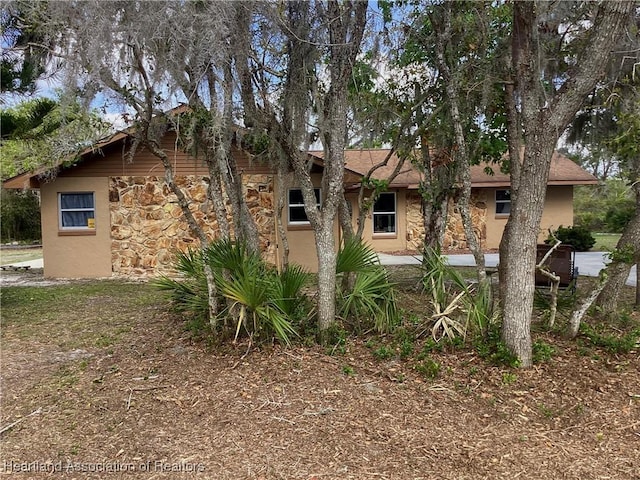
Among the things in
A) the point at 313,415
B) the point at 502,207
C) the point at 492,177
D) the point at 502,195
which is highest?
the point at 492,177

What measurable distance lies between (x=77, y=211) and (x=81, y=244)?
2.69ft

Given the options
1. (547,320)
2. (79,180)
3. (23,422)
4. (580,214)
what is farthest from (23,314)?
(580,214)

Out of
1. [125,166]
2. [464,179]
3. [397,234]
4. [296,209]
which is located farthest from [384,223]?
[464,179]

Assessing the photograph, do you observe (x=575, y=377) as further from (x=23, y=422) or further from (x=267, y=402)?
(x=23, y=422)

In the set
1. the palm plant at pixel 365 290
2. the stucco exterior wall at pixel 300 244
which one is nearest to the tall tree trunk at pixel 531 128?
the palm plant at pixel 365 290

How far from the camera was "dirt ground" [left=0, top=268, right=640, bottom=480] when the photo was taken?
3.03 meters

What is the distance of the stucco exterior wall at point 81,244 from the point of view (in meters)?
11.7

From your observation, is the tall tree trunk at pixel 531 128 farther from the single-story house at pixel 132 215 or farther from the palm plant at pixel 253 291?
the single-story house at pixel 132 215

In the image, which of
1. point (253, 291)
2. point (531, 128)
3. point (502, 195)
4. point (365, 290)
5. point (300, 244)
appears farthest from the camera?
point (502, 195)

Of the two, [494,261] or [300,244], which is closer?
[300,244]

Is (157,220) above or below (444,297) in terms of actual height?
above

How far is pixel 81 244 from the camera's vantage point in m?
11.9

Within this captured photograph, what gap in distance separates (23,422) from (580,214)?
28768mm

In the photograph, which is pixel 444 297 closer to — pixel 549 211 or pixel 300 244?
pixel 300 244
